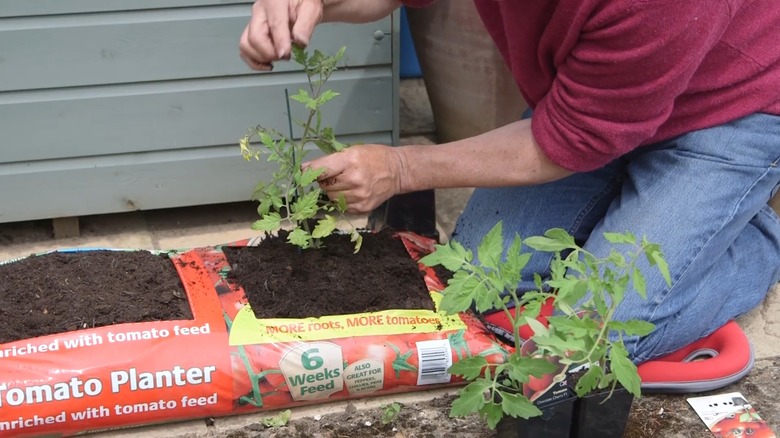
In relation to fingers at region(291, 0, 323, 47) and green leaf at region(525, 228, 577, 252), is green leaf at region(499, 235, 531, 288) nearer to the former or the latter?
green leaf at region(525, 228, 577, 252)

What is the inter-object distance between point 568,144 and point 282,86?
914 millimetres

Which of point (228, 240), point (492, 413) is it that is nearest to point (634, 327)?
point (492, 413)

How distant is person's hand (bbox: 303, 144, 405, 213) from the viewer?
1799 millimetres

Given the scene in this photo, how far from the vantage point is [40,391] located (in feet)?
5.41

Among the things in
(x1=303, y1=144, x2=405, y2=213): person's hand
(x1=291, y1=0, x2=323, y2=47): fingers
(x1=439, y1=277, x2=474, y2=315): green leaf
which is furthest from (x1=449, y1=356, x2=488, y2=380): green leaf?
(x1=291, y1=0, x2=323, y2=47): fingers

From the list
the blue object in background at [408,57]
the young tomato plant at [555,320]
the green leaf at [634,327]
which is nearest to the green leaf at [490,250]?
the young tomato plant at [555,320]

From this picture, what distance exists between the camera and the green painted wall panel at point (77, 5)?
84.0 inches

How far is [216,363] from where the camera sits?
1723 millimetres

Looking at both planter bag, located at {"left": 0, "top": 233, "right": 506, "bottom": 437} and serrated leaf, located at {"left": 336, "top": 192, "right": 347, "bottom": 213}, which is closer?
planter bag, located at {"left": 0, "top": 233, "right": 506, "bottom": 437}

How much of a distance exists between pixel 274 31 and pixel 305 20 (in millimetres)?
84

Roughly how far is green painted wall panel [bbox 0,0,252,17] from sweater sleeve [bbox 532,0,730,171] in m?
0.96

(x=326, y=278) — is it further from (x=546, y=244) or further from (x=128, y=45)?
(x=128, y=45)

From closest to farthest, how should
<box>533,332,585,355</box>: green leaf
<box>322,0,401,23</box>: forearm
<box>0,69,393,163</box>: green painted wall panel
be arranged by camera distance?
<box>533,332,585,355</box>: green leaf → <box>322,0,401,23</box>: forearm → <box>0,69,393,163</box>: green painted wall panel

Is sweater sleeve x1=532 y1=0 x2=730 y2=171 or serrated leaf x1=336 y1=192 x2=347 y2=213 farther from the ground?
sweater sleeve x1=532 y1=0 x2=730 y2=171
